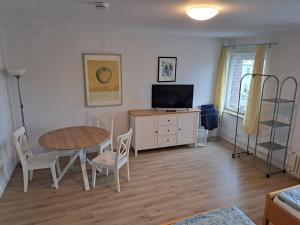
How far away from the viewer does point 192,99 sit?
15.1 feet

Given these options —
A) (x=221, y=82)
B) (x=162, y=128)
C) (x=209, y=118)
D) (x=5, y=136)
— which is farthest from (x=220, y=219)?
(x=221, y=82)

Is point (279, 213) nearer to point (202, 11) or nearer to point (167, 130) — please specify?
point (202, 11)

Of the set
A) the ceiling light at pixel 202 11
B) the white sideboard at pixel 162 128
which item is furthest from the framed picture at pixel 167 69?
the ceiling light at pixel 202 11

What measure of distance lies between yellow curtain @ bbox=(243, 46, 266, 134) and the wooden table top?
276 centimetres

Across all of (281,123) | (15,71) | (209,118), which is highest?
(15,71)

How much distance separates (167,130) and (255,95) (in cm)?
181

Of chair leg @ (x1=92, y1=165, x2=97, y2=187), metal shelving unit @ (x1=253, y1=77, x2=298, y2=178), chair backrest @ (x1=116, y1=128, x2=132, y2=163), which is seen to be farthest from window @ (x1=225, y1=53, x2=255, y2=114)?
chair leg @ (x1=92, y1=165, x2=97, y2=187)

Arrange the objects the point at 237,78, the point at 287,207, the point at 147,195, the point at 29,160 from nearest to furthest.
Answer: the point at 287,207
the point at 147,195
the point at 29,160
the point at 237,78

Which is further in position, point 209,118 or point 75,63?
point 209,118

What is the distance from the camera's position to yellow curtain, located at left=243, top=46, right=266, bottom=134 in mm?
3955

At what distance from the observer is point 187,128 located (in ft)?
15.1

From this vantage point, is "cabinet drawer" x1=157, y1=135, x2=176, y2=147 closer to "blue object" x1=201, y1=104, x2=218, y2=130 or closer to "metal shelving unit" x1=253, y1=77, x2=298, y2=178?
"blue object" x1=201, y1=104, x2=218, y2=130

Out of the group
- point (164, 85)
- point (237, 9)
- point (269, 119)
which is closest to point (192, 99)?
point (164, 85)

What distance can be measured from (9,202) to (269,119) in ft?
14.3
